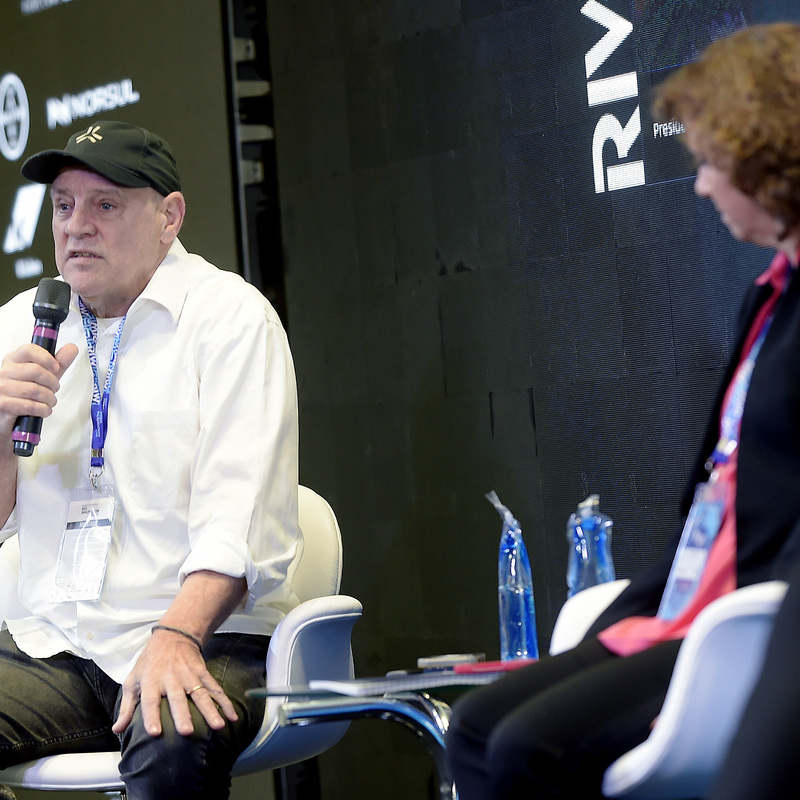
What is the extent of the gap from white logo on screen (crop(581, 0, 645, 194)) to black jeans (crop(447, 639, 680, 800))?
5.17 feet

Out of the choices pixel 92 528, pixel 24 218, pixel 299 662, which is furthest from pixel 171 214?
pixel 24 218

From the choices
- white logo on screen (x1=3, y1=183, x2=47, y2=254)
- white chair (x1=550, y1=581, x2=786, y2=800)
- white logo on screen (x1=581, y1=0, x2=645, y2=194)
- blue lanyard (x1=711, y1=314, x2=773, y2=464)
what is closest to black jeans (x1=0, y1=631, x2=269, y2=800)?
white chair (x1=550, y1=581, x2=786, y2=800)

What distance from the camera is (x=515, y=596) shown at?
8.89ft

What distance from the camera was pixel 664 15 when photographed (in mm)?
2611

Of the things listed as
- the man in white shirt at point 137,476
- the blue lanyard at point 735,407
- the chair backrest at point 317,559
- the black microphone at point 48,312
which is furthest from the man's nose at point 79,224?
the blue lanyard at point 735,407

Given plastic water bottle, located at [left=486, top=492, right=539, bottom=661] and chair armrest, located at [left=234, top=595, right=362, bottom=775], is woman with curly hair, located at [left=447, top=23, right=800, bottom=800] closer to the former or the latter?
chair armrest, located at [left=234, top=595, right=362, bottom=775]

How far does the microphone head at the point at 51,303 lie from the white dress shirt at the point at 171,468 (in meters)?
0.16

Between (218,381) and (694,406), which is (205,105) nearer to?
(218,381)

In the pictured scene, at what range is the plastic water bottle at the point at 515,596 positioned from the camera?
2.64m

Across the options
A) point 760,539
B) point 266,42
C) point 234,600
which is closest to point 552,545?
point 234,600

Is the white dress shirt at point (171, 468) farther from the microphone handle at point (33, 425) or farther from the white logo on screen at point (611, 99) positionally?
the white logo on screen at point (611, 99)

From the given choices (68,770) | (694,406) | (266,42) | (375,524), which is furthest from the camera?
(266,42)

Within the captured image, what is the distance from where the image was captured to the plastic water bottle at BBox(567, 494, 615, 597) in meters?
2.55

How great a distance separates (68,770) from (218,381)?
774mm
